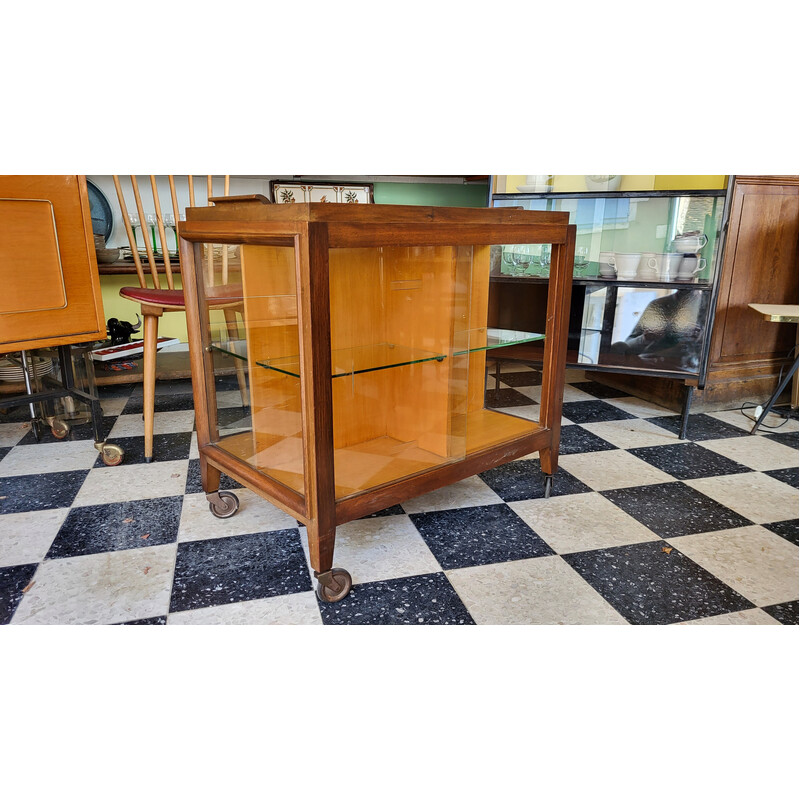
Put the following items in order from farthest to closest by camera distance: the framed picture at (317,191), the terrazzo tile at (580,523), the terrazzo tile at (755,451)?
the framed picture at (317,191)
the terrazzo tile at (755,451)
the terrazzo tile at (580,523)

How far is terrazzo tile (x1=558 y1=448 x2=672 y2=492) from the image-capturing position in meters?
1.86

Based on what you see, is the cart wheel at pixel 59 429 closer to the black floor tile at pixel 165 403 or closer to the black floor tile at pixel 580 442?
the black floor tile at pixel 165 403

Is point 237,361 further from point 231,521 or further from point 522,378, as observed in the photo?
point 522,378

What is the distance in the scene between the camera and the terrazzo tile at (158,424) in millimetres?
2250

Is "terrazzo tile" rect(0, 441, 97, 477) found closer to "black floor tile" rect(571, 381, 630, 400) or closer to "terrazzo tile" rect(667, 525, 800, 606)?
"terrazzo tile" rect(667, 525, 800, 606)

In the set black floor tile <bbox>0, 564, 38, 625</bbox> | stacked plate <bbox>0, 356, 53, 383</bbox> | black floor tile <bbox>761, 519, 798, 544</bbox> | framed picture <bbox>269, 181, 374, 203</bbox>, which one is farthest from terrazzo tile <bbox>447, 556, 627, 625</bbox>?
framed picture <bbox>269, 181, 374, 203</bbox>

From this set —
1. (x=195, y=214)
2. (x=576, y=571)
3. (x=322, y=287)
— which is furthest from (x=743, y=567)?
(x=195, y=214)

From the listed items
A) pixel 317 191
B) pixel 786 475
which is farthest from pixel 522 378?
pixel 317 191

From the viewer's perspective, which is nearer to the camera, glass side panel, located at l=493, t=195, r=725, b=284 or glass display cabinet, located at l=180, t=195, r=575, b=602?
glass display cabinet, located at l=180, t=195, r=575, b=602

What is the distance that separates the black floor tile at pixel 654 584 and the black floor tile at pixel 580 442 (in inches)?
25.1

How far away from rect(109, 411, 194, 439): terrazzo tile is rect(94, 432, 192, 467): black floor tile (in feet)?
0.14

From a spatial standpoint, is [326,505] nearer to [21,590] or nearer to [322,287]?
[322,287]

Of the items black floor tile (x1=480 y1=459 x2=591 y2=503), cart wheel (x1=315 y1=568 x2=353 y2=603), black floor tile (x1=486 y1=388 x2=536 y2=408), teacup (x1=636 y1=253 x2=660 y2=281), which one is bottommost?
black floor tile (x1=480 y1=459 x2=591 y2=503)

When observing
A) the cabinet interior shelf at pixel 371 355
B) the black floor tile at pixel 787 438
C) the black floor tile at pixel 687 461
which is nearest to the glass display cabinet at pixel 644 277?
the black floor tile at pixel 687 461
